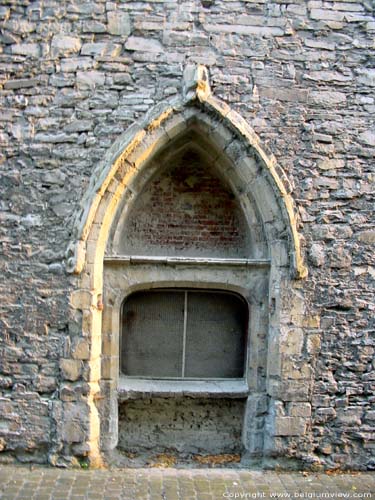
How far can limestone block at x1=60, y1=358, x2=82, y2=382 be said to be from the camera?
490cm

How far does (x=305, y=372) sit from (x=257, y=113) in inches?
107

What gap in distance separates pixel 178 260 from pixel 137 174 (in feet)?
3.31

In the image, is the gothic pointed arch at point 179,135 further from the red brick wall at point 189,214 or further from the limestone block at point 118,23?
the limestone block at point 118,23

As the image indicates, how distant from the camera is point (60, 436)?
4891mm

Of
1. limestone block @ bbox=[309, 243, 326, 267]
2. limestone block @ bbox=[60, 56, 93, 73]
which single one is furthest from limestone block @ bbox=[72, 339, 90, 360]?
limestone block @ bbox=[60, 56, 93, 73]

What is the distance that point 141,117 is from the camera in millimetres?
4965

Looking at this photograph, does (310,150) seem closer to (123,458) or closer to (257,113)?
(257,113)

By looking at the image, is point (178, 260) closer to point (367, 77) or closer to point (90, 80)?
point (90, 80)

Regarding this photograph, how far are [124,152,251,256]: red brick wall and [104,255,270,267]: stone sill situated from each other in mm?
314

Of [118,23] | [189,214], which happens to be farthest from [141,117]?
[189,214]

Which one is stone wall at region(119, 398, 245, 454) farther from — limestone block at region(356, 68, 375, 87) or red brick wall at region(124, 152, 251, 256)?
limestone block at region(356, 68, 375, 87)

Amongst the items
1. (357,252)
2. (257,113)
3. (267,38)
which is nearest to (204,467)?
(357,252)

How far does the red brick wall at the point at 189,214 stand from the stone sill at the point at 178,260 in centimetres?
31

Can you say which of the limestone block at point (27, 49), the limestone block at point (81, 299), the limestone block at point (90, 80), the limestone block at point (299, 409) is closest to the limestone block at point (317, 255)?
the limestone block at point (299, 409)
